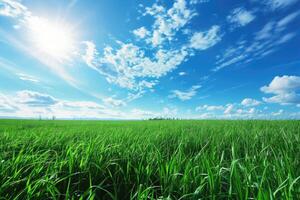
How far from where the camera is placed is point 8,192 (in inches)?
69.4

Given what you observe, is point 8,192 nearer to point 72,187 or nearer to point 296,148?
point 72,187

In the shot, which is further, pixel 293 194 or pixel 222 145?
pixel 222 145

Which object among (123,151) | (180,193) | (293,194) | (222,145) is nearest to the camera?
(293,194)

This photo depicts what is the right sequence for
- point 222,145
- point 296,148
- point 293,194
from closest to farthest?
1. point 293,194
2. point 296,148
3. point 222,145

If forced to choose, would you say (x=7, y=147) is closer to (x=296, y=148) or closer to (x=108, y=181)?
(x=108, y=181)

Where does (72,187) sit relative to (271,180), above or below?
below

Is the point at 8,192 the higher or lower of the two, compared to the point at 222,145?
lower

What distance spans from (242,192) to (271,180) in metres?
0.45

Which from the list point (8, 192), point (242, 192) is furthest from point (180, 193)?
point (8, 192)

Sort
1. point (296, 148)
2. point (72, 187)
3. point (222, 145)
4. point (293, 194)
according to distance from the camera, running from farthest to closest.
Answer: point (222, 145) → point (296, 148) → point (72, 187) → point (293, 194)

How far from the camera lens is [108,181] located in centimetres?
221

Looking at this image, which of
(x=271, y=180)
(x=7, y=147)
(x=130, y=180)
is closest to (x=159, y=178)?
(x=130, y=180)

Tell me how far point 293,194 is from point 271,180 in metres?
0.31

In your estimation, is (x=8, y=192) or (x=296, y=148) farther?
(x=296, y=148)
